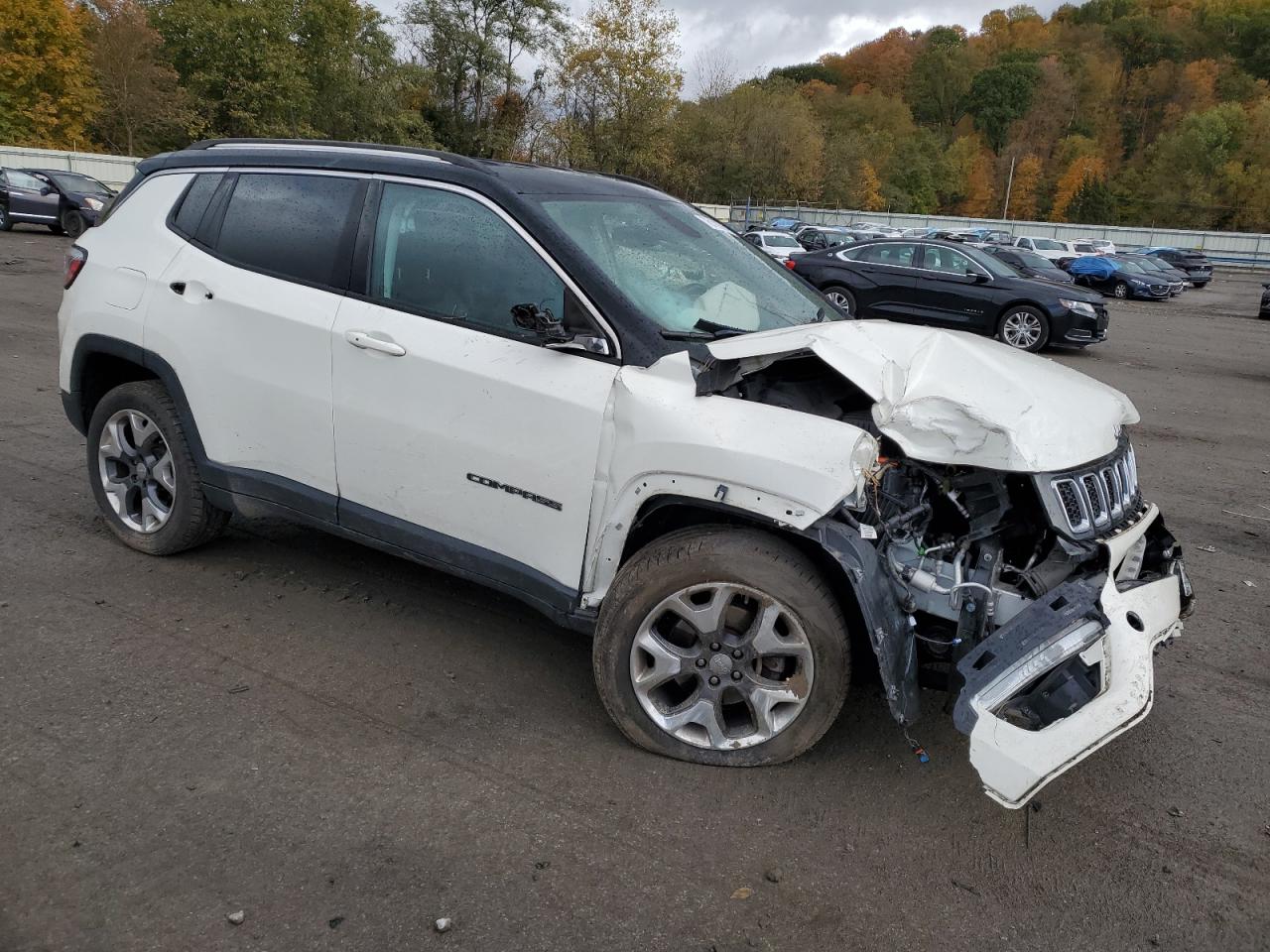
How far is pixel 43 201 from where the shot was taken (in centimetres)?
2384

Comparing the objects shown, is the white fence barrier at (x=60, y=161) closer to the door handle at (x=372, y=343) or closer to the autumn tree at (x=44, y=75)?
Answer: the autumn tree at (x=44, y=75)

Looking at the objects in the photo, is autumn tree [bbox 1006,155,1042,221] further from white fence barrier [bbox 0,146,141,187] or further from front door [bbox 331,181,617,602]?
front door [bbox 331,181,617,602]

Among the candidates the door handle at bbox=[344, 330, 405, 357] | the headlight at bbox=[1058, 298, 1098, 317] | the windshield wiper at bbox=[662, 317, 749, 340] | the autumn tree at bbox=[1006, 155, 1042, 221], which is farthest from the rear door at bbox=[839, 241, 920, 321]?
the autumn tree at bbox=[1006, 155, 1042, 221]

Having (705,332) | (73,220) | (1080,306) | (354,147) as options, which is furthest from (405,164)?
(73,220)

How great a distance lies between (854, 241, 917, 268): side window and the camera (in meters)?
16.2

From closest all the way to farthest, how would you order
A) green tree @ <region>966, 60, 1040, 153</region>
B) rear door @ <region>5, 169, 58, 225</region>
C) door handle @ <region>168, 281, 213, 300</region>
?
door handle @ <region>168, 281, 213, 300</region> < rear door @ <region>5, 169, 58, 225</region> < green tree @ <region>966, 60, 1040, 153</region>

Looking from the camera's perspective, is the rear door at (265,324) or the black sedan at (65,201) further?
the black sedan at (65,201)

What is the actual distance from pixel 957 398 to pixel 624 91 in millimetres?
47429

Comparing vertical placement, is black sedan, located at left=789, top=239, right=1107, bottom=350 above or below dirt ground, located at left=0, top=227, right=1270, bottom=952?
below

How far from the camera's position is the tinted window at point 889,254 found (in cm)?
1619

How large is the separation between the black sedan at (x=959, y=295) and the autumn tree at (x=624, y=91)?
106 feet

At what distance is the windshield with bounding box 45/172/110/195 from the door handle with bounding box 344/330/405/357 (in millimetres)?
25079

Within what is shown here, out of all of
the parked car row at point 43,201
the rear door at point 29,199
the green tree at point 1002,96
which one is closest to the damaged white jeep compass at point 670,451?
the parked car row at point 43,201

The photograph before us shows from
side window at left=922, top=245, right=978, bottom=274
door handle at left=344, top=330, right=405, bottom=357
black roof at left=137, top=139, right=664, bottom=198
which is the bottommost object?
side window at left=922, top=245, right=978, bottom=274
